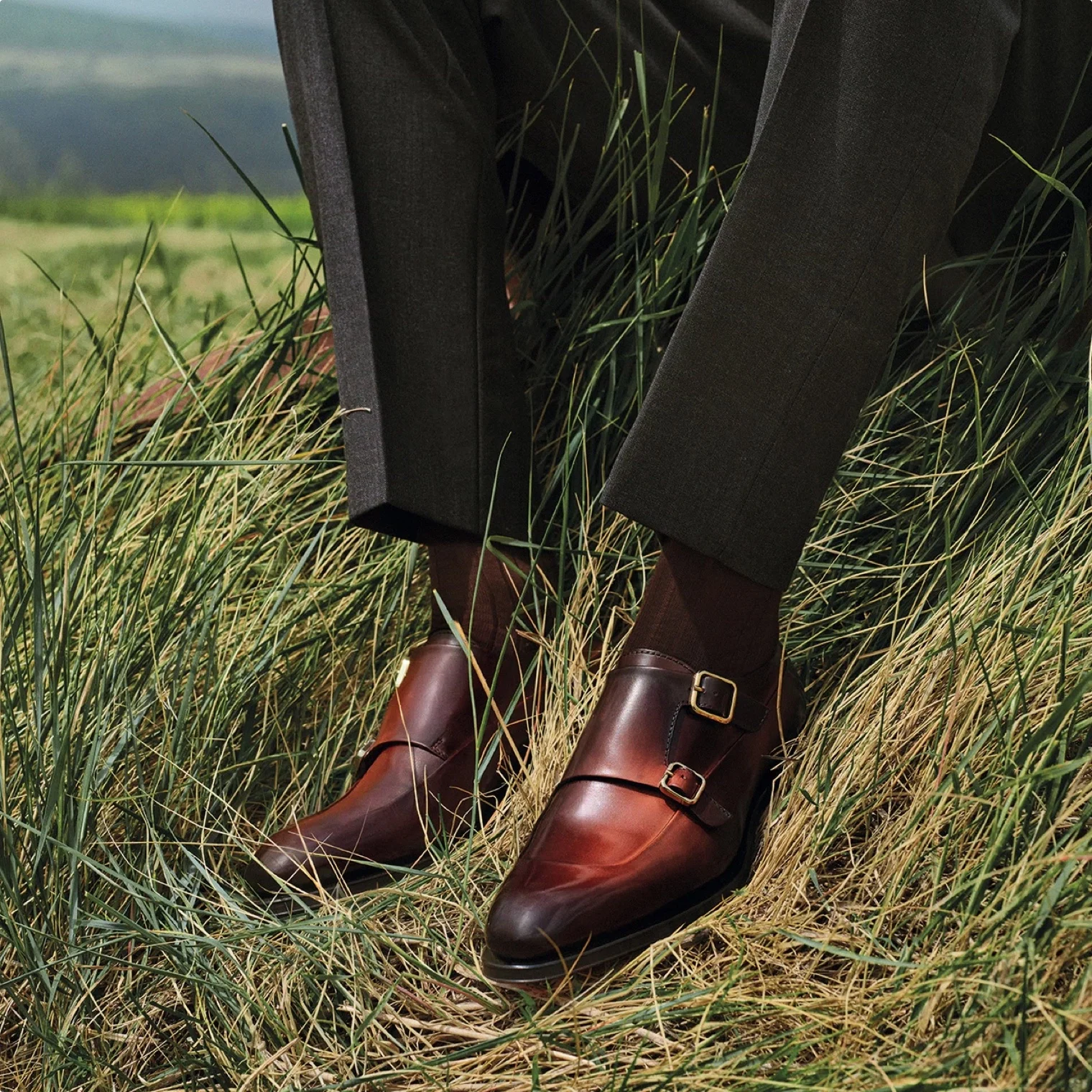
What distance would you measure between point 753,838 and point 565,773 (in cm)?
16

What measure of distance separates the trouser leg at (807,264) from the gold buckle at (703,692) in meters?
0.08

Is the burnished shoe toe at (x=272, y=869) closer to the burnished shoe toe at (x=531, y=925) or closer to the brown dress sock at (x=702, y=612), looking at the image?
the burnished shoe toe at (x=531, y=925)

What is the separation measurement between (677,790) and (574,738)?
0.53 ft

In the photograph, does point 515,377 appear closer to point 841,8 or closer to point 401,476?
point 401,476

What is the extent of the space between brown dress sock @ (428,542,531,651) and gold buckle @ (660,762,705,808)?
23 cm

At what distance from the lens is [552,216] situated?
1.18 meters

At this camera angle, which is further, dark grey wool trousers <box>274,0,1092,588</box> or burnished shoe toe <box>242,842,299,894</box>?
burnished shoe toe <box>242,842,299,894</box>

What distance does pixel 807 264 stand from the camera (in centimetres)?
78

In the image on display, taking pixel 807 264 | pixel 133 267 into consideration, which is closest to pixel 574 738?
pixel 807 264

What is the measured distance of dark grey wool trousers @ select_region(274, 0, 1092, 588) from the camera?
0.77 meters

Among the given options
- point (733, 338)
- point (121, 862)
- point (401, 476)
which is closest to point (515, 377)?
point (401, 476)

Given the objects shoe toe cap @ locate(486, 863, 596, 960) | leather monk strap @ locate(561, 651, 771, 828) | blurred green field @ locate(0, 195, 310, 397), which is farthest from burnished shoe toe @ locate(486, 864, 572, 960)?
blurred green field @ locate(0, 195, 310, 397)

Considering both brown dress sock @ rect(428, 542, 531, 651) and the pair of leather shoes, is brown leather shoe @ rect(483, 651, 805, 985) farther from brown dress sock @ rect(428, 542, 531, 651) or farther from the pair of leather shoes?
brown dress sock @ rect(428, 542, 531, 651)

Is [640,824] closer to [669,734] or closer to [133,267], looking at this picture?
[669,734]
